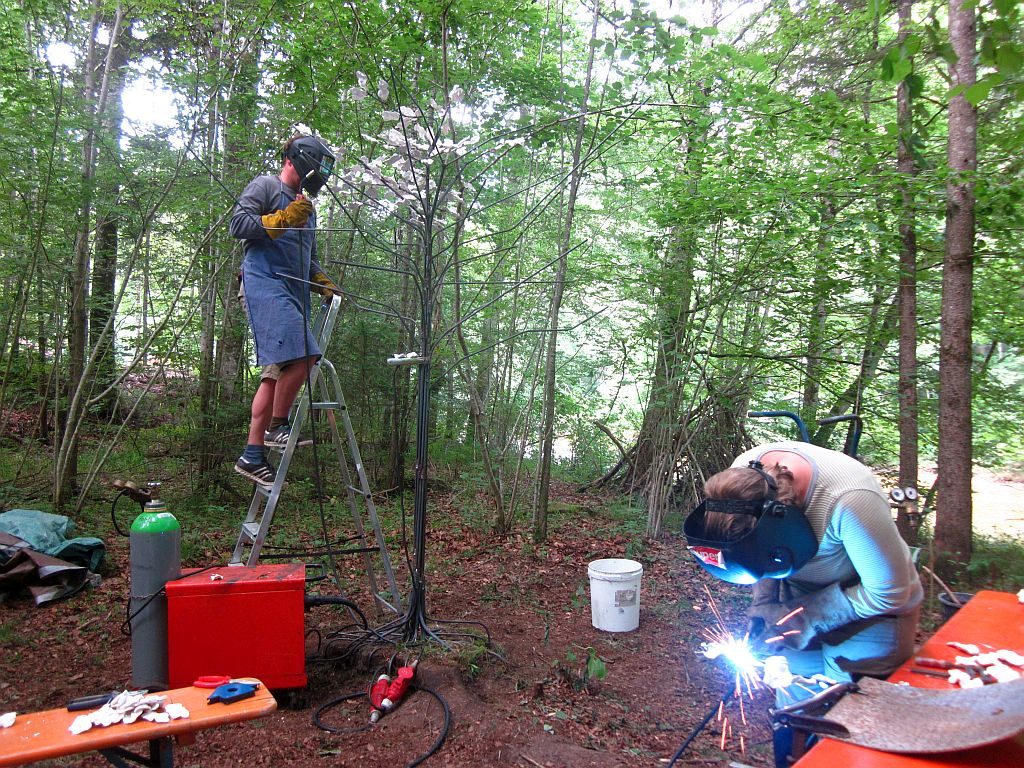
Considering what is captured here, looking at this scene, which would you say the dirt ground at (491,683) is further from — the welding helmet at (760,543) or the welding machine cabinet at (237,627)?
the welding helmet at (760,543)

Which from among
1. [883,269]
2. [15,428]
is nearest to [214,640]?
[883,269]

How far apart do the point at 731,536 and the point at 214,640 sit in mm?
2284

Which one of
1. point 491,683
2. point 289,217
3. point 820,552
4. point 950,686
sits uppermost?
point 289,217

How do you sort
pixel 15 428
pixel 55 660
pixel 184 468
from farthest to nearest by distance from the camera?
pixel 15 428 → pixel 184 468 → pixel 55 660

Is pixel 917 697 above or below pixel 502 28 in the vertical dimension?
below

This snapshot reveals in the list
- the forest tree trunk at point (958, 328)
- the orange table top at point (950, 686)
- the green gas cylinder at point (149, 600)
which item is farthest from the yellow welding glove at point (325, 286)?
the forest tree trunk at point (958, 328)

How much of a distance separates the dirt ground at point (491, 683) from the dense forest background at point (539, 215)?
4.64 ft

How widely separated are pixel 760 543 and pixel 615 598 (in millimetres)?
2298

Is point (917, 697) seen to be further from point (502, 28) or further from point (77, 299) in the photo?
point (77, 299)

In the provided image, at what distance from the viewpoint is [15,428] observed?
7.43 m

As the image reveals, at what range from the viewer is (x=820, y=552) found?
2.16m

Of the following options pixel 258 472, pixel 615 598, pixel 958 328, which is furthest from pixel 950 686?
pixel 958 328

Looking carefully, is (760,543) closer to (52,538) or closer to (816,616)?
(816,616)

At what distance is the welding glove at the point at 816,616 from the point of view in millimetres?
2135
